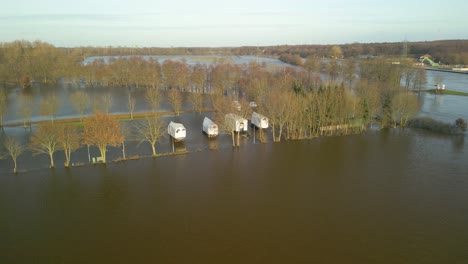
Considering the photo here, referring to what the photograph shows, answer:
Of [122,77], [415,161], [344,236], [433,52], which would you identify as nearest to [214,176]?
[344,236]

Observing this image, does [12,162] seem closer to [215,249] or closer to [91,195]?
[91,195]

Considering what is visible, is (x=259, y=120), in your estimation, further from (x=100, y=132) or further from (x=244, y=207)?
(x=244, y=207)

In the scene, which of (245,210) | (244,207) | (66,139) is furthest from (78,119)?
(245,210)

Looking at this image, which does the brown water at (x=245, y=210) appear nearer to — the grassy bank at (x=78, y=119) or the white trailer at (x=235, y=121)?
the white trailer at (x=235, y=121)

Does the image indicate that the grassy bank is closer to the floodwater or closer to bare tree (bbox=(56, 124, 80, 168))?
the floodwater

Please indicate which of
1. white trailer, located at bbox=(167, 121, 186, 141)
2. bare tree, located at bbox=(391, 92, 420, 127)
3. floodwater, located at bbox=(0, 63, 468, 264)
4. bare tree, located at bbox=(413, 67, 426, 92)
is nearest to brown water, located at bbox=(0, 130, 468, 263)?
floodwater, located at bbox=(0, 63, 468, 264)

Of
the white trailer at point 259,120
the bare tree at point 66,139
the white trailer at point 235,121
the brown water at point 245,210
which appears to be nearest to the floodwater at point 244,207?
the brown water at point 245,210
